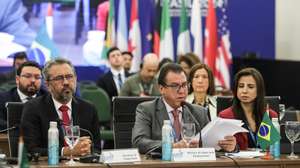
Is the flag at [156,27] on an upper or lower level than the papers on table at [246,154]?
upper

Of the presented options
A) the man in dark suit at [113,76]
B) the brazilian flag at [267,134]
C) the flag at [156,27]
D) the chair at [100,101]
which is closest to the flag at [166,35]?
the flag at [156,27]

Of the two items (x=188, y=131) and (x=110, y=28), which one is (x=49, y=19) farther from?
(x=188, y=131)

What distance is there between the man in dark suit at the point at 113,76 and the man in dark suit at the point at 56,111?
480cm

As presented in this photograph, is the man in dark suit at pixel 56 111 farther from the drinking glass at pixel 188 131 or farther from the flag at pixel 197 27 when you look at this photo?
the flag at pixel 197 27

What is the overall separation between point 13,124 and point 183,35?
6.26m

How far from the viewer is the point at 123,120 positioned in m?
5.10

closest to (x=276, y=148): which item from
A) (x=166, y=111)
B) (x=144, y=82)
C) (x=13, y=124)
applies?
(x=166, y=111)

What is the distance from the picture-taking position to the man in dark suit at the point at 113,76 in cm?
960

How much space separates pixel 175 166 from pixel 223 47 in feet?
23.4

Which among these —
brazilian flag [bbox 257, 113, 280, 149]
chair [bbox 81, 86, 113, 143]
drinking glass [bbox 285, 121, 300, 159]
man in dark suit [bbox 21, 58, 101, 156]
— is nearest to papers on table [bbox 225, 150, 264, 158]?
brazilian flag [bbox 257, 113, 280, 149]

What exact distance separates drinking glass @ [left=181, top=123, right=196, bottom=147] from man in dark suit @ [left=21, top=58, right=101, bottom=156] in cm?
71

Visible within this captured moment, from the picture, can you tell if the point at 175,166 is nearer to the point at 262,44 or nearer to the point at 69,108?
the point at 69,108

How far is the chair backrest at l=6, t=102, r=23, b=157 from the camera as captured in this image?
15.3 feet

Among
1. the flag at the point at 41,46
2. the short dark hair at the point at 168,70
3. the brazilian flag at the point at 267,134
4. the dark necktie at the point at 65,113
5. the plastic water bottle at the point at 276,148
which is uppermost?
the flag at the point at 41,46
